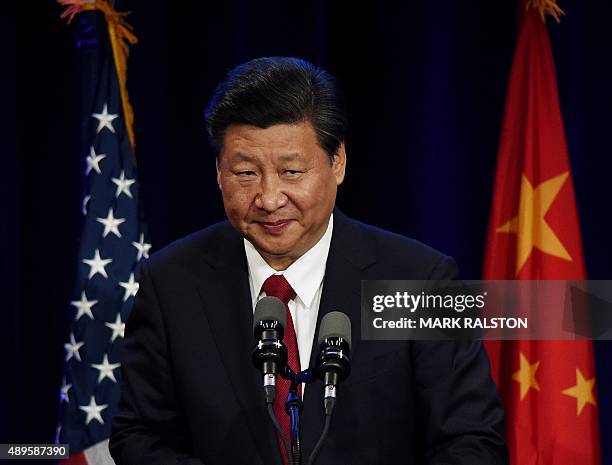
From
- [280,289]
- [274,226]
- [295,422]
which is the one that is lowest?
[295,422]

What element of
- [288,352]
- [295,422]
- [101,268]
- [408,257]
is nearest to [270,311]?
[295,422]

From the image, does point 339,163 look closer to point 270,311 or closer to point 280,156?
point 280,156

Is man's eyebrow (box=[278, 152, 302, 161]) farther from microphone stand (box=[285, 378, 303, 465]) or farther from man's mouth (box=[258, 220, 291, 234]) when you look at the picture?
microphone stand (box=[285, 378, 303, 465])

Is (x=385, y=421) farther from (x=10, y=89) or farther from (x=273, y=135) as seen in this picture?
(x=10, y=89)

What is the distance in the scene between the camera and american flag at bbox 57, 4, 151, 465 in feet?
9.81

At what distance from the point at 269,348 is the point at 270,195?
51cm

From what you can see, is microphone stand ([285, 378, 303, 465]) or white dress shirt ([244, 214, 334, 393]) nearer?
microphone stand ([285, 378, 303, 465])

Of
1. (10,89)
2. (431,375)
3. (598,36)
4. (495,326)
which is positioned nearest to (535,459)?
(495,326)

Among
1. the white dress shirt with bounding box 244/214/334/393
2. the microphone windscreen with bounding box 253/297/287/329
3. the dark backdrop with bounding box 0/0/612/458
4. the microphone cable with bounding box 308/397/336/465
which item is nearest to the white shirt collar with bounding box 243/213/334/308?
the white dress shirt with bounding box 244/214/334/393

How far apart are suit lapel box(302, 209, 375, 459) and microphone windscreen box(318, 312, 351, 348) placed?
13.3 inches

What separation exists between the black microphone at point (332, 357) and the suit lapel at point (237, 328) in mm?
425

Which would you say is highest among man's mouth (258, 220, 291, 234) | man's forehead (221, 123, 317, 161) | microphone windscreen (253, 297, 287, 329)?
man's forehead (221, 123, 317, 161)

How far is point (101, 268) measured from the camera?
9.95ft

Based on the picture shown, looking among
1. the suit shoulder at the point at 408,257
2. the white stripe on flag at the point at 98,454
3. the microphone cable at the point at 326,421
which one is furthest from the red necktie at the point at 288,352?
the white stripe on flag at the point at 98,454
